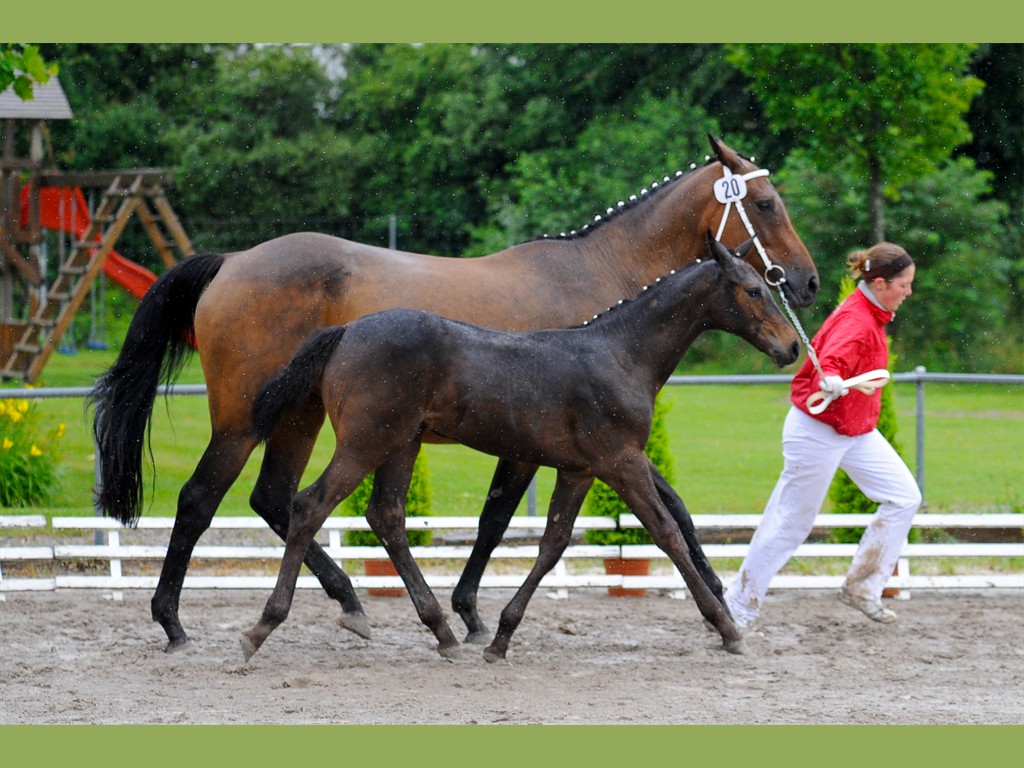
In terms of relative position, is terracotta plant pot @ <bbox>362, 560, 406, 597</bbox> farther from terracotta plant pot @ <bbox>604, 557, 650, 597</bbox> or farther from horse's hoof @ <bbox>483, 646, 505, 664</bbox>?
horse's hoof @ <bbox>483, 646, 505, 664</bbox>

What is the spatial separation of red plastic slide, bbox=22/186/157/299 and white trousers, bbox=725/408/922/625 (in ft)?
38.9

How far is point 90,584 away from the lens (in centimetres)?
809

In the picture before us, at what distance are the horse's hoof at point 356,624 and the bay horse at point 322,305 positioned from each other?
0.01 m

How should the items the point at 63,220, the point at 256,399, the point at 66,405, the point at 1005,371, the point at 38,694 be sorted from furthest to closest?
the point at 1005,371 → the point at 63,220 → the point at 66,405 → the point at 256,399 → the point at 38,694

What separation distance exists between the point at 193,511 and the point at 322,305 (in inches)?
51.3

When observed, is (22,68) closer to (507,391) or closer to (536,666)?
(507,391)

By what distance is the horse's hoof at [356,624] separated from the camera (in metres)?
6.76

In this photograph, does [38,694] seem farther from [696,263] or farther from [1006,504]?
[1006,504]

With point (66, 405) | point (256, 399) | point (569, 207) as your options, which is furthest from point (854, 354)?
point (569, 207)

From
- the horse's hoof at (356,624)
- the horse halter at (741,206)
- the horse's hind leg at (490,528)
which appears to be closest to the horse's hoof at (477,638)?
the horse's hind leg at (490,528)

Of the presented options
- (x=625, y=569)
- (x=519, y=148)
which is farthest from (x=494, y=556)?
(x=519, y=148)

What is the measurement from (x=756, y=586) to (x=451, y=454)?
7.40m

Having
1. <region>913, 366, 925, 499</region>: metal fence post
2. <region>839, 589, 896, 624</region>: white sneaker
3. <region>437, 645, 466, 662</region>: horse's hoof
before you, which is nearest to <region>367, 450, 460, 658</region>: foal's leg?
<region>437, 645, 466, 662</region>: horse's hoof

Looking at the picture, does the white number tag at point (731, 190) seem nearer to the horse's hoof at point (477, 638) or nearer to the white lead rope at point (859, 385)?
the white lead rope at point (859, 385)
